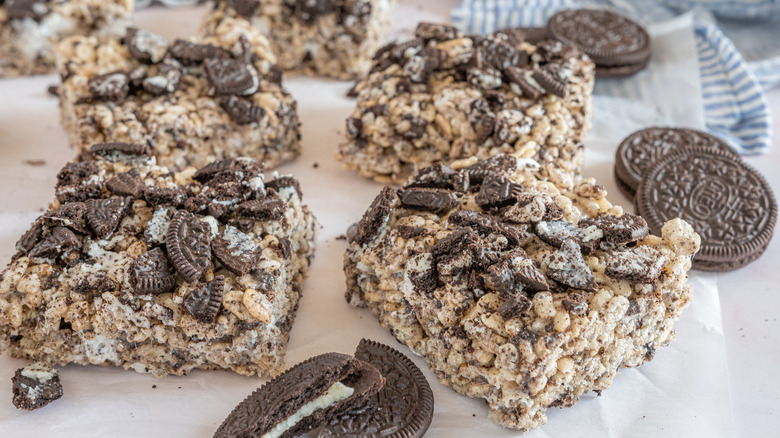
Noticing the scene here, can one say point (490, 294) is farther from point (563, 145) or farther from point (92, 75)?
point (92, 75)

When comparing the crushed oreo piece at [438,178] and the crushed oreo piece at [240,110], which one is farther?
the crushed oreo piece at [240,110]

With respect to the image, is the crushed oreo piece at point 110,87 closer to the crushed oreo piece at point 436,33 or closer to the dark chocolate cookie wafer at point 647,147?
the crushed oreo piece at point 436,33

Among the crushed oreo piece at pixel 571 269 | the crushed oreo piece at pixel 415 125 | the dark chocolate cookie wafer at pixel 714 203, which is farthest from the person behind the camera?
the crushed oreo piece at pixel 415 125

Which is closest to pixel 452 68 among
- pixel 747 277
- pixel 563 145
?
pixel 563 145

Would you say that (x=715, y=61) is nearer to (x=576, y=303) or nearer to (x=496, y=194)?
(x=496, y=194)

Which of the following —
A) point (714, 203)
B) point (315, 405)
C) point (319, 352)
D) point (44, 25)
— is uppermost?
point (44, 25)

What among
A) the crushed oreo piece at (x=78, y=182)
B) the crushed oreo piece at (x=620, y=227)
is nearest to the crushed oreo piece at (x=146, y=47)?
the crushed oreo piece at (x=78, y=182)

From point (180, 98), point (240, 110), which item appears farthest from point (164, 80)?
point (240, 110)
